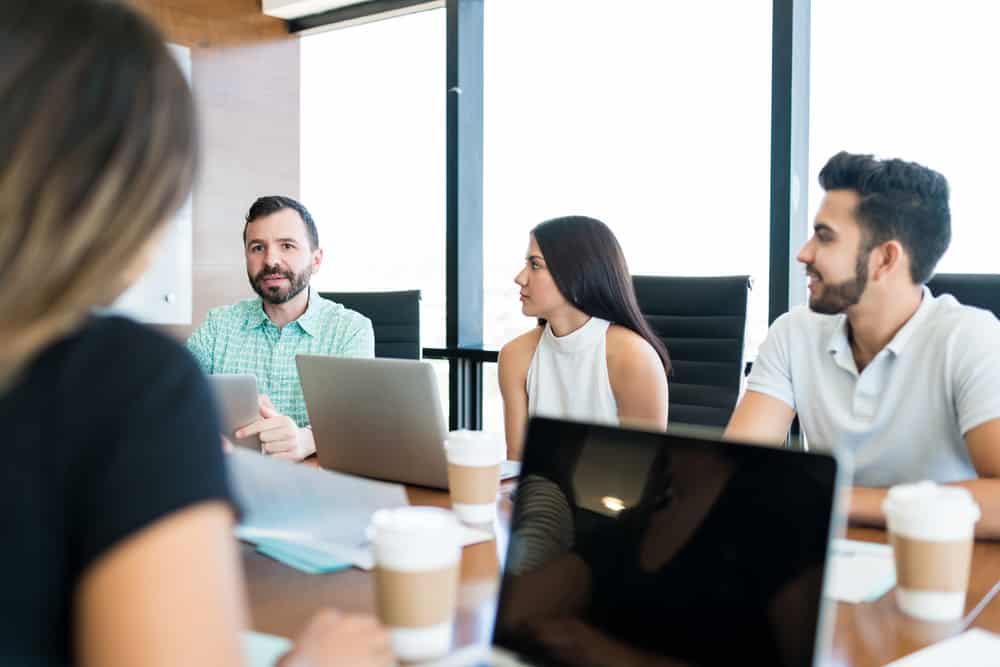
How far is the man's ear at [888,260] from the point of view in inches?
73.6

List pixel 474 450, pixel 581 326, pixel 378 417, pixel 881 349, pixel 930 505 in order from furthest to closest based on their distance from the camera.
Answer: pixel 581 326, pixel 881 349, pixel 378 417, pixel 474 450, pixel 930 505

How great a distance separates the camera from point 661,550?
2.40 ft

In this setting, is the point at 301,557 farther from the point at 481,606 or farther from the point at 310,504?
the point at 481,606

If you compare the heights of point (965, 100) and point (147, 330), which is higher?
point (965, 100)

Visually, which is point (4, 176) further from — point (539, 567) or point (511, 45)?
point (511, 45)

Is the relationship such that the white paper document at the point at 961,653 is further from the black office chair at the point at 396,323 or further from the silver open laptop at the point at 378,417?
the black office chair at the point at 396,323

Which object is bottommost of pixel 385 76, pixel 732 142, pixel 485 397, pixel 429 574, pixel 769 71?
pixel 485 397

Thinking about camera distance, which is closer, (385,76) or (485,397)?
(485,397)

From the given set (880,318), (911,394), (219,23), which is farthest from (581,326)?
(219,23)

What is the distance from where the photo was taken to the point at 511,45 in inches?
161

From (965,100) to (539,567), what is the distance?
2591mm

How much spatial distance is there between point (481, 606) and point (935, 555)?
49 cm

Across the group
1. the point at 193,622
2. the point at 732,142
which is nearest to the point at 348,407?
the point at 193,622

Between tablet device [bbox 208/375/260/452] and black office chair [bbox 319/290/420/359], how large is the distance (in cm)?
120
